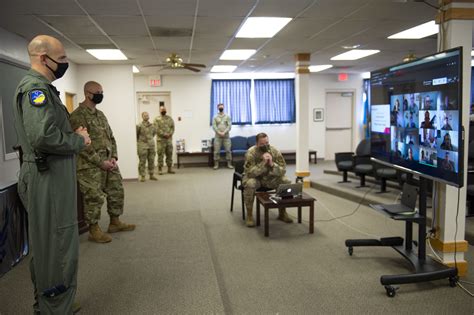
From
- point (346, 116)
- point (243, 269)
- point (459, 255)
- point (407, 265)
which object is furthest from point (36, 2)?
point (346, 116)

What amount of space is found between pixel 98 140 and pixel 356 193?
410 cm

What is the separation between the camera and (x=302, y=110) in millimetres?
7047

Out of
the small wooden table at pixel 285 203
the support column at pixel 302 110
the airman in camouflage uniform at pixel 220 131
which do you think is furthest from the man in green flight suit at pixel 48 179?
the airman in camouflage uniform at pixel 220 131

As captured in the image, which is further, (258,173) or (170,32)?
(170,32)

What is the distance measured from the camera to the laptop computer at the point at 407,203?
10.6 feet

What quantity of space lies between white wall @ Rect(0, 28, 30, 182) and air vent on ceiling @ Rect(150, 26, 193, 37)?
1885 mm

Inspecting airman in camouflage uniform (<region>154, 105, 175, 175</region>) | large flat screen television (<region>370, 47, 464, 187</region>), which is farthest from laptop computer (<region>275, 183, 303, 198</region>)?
airman in camouflage uniform (<region>154, 105, 175, 175</region>)

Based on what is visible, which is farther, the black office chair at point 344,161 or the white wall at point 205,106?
the white wall at point 205,106

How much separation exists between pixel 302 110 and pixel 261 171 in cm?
265

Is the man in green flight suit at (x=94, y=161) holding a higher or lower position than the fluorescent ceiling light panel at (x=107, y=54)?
lower

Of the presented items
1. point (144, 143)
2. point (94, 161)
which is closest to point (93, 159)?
point (94, 161)

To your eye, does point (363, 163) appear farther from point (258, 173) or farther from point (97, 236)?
point (97, 236)

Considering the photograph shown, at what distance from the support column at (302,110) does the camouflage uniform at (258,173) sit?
2265 mm

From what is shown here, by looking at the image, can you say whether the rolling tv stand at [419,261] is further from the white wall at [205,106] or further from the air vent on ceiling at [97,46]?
the white wall at [205,106]
